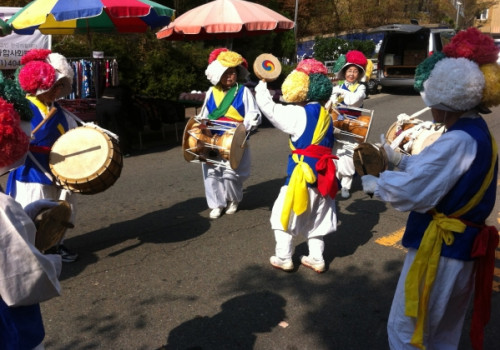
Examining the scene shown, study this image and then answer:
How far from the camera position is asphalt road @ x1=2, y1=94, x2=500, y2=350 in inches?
135

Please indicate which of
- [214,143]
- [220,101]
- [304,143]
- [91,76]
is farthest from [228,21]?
[304,143]

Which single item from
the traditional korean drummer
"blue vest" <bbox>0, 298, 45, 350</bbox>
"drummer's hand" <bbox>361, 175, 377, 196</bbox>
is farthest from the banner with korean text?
"drummer's hand" <bbox>361, 175, 377, 196</bbox>

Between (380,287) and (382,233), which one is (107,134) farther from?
(382,233)

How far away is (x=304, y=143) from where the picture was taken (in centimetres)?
410

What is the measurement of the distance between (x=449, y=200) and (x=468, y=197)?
9 centimetres

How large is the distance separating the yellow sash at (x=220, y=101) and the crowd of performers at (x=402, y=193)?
1.34 m

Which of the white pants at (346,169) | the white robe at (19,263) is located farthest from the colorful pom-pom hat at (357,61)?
the white robe at (19,263)

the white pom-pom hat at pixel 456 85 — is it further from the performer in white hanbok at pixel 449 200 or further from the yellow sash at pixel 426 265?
the yellow sash at pixel 426 265

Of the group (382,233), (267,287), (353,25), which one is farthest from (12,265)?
(353,25)

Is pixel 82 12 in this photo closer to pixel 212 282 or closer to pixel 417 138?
pixel 212 282

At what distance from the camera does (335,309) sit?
3789 mm

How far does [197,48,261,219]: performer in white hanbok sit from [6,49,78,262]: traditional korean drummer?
168cm

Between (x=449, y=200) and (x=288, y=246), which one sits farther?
(x=288, y=246)

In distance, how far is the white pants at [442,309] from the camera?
262 cm
